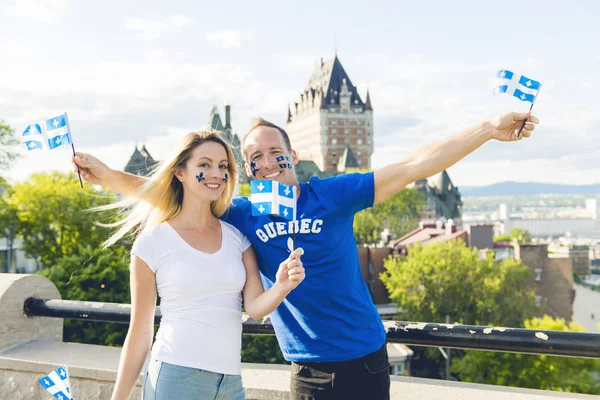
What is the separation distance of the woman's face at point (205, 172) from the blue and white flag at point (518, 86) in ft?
4.88

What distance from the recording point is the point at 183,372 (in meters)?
2.48

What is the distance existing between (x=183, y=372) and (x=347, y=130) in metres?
123

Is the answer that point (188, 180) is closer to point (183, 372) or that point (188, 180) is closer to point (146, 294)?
point (146, 294)

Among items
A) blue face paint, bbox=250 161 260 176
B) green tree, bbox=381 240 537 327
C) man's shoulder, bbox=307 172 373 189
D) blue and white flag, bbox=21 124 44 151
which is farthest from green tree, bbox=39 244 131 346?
green tree, bbox=381 240 537 327

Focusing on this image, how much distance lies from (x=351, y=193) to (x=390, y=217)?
229 feet

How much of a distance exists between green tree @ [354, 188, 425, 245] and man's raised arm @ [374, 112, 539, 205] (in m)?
59.7

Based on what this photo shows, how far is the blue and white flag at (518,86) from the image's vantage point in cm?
304

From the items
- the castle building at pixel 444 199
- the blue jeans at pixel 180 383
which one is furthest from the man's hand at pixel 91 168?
the castle building at pixel 444 199

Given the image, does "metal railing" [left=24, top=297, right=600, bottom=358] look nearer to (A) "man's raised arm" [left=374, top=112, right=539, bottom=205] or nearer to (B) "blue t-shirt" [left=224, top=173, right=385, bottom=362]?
(B) "blue t-shirt" [left=224, top=173, right=385, bottom=362]

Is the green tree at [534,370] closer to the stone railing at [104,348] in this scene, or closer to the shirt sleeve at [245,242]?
the stone railing at [104,348]

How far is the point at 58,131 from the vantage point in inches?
127

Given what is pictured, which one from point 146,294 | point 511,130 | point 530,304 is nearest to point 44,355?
point 146,294

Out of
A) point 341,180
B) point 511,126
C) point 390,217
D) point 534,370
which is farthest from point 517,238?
point 341,180

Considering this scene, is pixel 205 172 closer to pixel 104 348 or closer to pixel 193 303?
pixel 193 303
